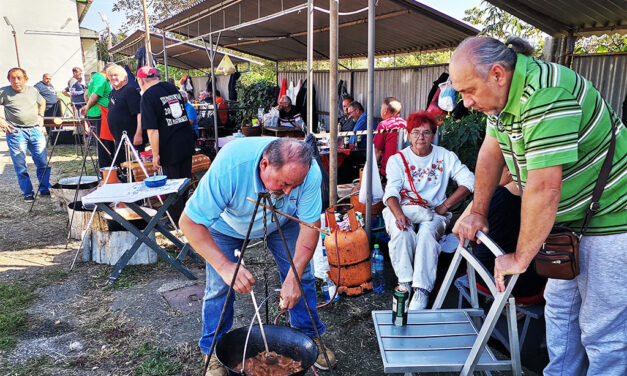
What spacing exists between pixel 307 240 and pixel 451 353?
961 millimetres

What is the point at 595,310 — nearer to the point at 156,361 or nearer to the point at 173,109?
the point at 156,361

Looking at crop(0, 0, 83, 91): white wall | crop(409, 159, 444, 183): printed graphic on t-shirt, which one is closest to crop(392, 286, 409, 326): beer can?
crop(409, 159, 444, 183): printed graphic on t-shirt

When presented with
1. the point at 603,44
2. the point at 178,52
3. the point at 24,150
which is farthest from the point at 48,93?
the point at 603,44

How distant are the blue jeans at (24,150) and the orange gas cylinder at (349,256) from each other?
5.86 meters

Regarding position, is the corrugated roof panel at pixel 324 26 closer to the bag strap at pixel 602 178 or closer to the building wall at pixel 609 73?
the building wall at pixel 609 73

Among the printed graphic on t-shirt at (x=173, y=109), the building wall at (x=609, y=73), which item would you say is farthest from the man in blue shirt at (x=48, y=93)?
the building wall at (x=609, y=73)

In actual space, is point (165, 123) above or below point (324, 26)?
below

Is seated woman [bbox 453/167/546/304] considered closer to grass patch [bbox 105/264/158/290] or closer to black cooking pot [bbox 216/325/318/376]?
black cooking pot [bbox 216/325/318/376]

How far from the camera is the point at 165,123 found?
5250 millimetres

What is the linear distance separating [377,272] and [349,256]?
549 mm

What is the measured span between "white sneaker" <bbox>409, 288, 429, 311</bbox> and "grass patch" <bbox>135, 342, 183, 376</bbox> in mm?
1808

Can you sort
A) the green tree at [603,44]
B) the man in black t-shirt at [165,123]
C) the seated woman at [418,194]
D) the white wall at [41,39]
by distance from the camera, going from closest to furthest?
the seated woman at [418,194] < the man in black t-shirt at [165,123] < the green tree at [603,44] < the white wall at [41,39]

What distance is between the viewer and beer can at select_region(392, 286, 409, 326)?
224 cm

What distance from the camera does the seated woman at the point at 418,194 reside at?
3.67m
